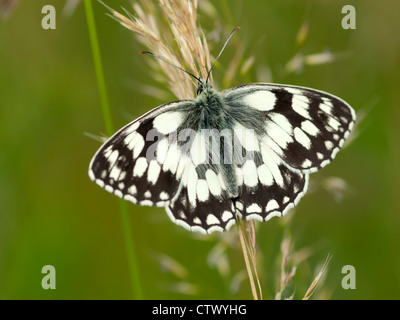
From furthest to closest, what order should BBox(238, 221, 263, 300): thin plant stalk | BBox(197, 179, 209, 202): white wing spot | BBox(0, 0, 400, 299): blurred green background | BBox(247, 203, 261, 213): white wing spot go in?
BBox(0, 0, 400, 299): blurred green background
BBox(197, 179, 209, 202): white wing spot
BBox(247, 203, 261, 213): white wing spot
BBox(238, 221, 263, 300): thin plant stalk

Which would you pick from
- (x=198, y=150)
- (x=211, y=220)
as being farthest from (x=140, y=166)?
(x=211, y=220)

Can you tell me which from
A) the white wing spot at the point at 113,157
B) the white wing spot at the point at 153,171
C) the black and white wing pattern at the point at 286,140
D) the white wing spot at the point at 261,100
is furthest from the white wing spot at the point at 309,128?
the white wing spot at the point at 113,157

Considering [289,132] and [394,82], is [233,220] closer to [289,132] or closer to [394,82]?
[289,132]

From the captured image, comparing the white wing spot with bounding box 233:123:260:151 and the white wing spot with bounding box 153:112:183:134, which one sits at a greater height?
the white wing spot with bounding box 153:112:183:134

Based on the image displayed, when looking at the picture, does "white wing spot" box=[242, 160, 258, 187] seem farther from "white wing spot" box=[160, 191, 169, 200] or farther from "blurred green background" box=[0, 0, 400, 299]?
"blurred green background" box=[0, 0, 400, 299]

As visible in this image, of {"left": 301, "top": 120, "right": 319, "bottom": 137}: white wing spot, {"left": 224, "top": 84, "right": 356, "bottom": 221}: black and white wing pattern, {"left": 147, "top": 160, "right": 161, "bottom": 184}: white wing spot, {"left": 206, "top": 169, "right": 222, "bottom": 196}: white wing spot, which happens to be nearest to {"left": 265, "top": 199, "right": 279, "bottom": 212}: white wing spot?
{"left": 224, "top": 84, "right": 356, "bottom": 221}: black and white wing pattern

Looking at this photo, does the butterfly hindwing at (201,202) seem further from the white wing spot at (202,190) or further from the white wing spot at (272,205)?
the white wing spot at (272,205)
